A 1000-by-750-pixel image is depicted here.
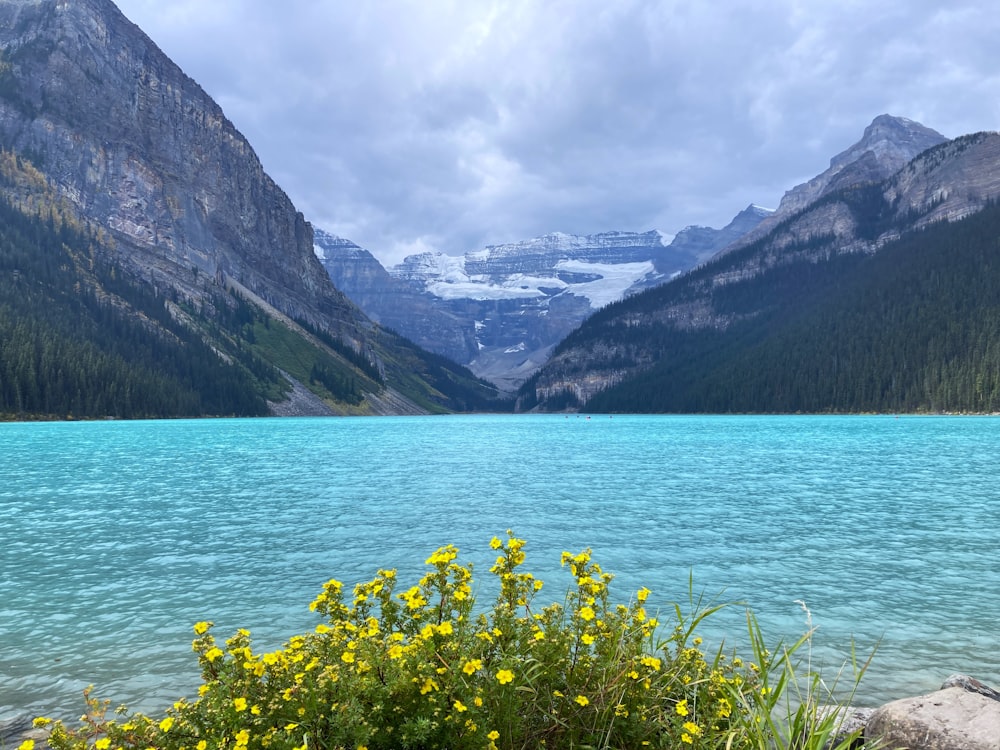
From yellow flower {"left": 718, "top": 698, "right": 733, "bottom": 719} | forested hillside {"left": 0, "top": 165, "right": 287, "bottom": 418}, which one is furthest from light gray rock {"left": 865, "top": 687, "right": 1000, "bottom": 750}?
forested hillside {"left": 0, "top": 165, "right": 287, "bottom": 418}

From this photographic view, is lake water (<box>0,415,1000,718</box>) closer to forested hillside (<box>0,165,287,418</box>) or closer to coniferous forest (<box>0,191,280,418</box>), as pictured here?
coniferous forest (<box>0,191,280,418</box>)

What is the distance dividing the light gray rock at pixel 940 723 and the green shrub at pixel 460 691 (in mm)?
1880

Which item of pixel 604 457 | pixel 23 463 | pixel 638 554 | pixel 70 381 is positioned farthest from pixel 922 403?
pixel 70 381

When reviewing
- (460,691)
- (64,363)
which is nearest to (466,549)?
(460,691)

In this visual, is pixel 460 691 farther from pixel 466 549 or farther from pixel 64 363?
pixel 64 363

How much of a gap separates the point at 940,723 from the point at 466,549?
16.4 m

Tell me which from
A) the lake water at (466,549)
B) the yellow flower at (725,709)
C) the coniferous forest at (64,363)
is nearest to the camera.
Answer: the yellow flower at (725,709)

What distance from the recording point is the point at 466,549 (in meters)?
21.9

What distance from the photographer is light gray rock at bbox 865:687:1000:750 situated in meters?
6.81

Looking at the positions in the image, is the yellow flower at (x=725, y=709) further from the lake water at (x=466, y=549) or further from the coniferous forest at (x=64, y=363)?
the coniferous forest at (x=64, y=363)

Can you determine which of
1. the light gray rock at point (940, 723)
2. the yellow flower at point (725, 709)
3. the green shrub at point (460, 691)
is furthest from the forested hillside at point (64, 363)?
the light gray rock at point (940, 723)

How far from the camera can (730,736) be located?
228 inches

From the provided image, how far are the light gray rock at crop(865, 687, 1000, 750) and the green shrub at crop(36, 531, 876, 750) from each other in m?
1.88

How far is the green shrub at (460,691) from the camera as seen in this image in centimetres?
536
